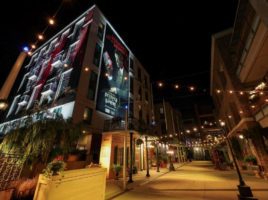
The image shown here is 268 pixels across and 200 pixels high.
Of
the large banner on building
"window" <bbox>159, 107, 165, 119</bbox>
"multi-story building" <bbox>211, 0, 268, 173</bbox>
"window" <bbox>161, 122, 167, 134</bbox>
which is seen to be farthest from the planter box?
"window" <bbox>159, 107, 165, 119</bbox>

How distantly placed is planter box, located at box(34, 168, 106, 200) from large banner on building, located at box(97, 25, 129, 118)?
10562 mm

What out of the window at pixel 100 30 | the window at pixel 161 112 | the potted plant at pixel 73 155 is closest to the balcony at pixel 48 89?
the potted plant at pixel 73 155

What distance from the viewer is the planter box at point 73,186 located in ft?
11.3

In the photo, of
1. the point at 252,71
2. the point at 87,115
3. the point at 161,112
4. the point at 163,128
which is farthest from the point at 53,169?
the point at 161,112

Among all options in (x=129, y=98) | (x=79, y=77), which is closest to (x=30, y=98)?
(x=79, y=77)

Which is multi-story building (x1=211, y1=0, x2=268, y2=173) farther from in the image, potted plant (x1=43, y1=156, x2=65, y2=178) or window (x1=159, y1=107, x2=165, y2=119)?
window (x1=159, y1=107, x2=165, y2=119)

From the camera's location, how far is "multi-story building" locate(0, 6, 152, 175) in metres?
13.2

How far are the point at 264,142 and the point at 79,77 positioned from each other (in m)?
19.1

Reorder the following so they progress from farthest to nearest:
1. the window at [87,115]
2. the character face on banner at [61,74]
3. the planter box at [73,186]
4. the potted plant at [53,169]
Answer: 1. the character face on banner at [61,74]
2. the window at [87,115]
3. the potted plant at [53,169]
4. the planter box at [73,186]

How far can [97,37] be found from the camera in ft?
60.0

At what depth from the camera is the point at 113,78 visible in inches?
744

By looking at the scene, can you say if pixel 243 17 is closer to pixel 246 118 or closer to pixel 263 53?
pixel 263 53

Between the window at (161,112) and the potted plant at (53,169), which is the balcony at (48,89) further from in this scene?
the window at (161,112)

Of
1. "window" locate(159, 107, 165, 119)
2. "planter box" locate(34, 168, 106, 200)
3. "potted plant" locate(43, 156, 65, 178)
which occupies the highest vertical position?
"window" locate(159, 107, 165, 119)
